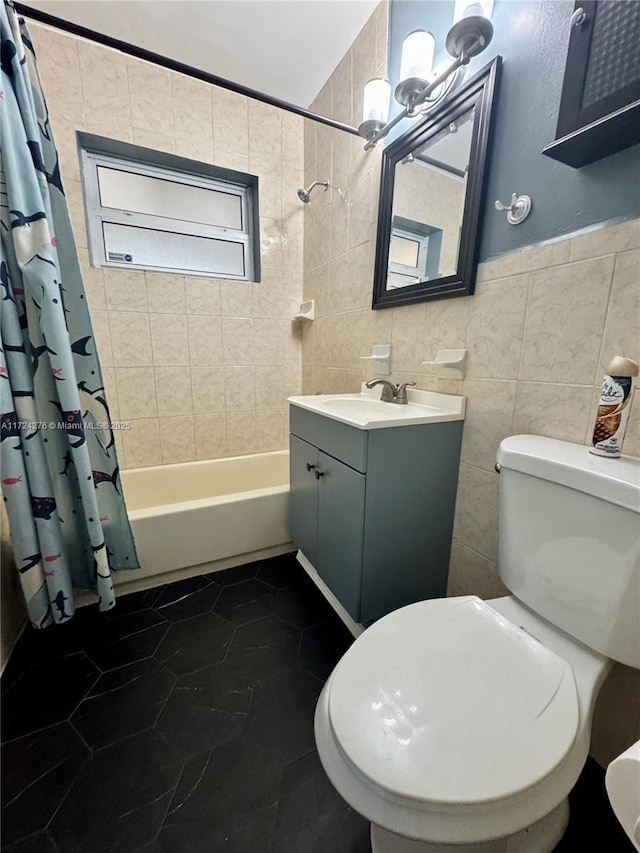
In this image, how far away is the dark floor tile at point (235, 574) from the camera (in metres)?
1.60

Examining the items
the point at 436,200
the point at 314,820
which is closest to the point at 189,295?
the point at 436,200

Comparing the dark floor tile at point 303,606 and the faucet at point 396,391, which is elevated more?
the faucet at point 396,391

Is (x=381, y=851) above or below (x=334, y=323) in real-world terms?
below

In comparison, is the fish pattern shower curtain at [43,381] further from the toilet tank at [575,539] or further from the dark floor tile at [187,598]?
the toilet tank at [575,539]

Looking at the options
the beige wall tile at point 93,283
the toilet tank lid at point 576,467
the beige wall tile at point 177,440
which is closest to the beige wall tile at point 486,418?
the toilet tank lid at point 576,467

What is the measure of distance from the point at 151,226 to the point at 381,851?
8.63 feet

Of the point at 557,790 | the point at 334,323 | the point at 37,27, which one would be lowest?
the point at 557,790

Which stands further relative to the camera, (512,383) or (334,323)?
(334,323)

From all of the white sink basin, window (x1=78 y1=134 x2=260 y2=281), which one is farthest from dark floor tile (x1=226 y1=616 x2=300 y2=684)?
window (x1=78 y1=134 x2=260 y2=281)

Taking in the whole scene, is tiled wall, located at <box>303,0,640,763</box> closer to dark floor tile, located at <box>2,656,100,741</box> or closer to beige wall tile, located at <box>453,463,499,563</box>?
beige wall tile, located at <box>453,463,499,563</box>

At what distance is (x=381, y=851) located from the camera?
2.36 feet

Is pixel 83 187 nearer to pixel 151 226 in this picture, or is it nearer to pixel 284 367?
pixel 151 226

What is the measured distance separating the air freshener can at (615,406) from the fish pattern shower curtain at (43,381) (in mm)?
1466

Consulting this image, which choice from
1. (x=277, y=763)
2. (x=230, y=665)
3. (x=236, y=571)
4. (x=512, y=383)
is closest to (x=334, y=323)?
(x=512, y=383)
